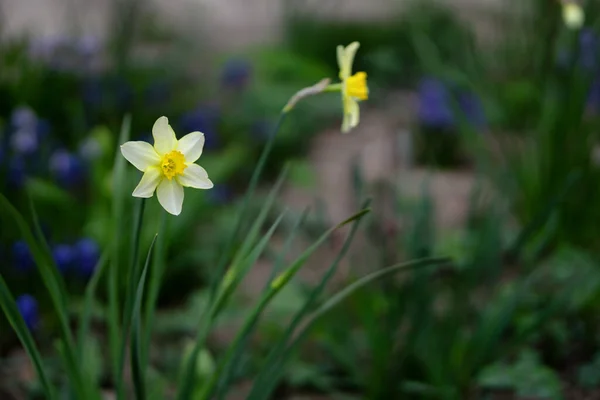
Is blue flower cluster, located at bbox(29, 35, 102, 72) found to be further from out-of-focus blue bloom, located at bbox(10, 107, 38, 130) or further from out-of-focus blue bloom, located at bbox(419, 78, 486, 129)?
out-of-focus blue bloom, located at bbox(419, 78, 486, 129)

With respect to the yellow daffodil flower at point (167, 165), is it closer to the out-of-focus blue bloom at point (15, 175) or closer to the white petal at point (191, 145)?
the white petal at point (191, 145)

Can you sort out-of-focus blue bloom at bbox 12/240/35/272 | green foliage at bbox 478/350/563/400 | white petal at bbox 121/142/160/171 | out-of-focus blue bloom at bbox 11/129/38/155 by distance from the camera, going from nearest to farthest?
white petal at bbox 121/142/160/171 → green foliage at bbox 478/350/563/400 → out-of-focus blue bloom at bbox 12/240/35/272 → out-of-focus blue bloom at bbox 11/129/38/155

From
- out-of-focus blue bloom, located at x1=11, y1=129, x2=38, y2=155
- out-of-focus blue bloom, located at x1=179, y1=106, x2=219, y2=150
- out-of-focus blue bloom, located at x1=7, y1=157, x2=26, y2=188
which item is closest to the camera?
out-of-focus blue bloom, located at x1=7, y1=157, x2=26, y2=188

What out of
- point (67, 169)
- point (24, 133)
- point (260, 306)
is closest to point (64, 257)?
point (67, 169)

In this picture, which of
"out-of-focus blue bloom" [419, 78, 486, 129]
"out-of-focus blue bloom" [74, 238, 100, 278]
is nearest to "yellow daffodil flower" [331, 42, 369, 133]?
"out-of-focus blue bloom" [74, 238, 100, 278]

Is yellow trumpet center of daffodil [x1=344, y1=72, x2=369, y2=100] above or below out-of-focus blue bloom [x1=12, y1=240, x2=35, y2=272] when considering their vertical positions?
above

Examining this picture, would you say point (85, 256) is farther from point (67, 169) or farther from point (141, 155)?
point (141, 155)

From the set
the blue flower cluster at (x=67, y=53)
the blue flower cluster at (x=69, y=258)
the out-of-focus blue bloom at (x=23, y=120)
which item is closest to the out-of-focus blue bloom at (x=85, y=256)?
the blue flower cluster at (x=69, y=258)
